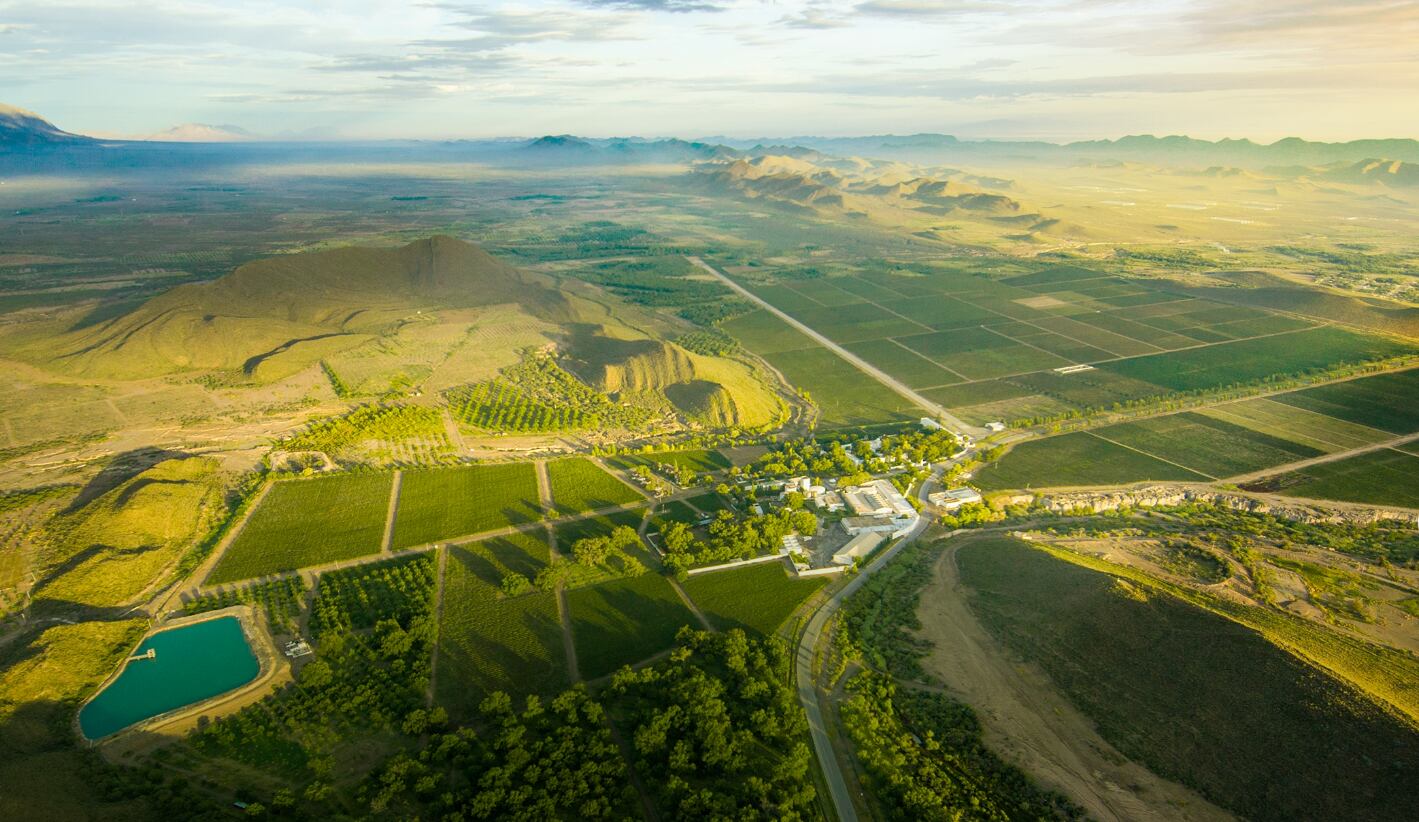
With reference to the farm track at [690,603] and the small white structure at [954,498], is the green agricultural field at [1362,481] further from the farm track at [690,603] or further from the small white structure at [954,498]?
the farm track at [690,603]

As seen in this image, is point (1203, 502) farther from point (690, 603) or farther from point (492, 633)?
point (492, 633)

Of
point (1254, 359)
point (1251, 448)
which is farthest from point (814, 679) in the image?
point (1254, 359)

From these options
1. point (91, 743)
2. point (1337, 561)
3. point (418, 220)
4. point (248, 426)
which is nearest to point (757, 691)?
point (91, 743)

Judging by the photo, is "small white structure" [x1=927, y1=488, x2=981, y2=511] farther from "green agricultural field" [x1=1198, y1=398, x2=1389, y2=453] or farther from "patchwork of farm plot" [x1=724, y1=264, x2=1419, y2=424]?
"green agricultural field" [x1=1198, y1=398, x2=1389, y2=453]

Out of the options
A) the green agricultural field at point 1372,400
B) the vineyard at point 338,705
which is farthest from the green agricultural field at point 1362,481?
the vineyard at point 338,705

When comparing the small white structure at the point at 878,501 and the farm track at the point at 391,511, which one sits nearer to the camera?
the farm track at the point at 391,511

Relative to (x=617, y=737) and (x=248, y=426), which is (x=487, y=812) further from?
(x=248, y=426)

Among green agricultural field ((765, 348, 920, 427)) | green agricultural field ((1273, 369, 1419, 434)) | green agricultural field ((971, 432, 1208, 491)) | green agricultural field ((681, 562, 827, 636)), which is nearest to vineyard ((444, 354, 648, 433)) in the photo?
green agricultural field ((765, 348, 920, 427))
